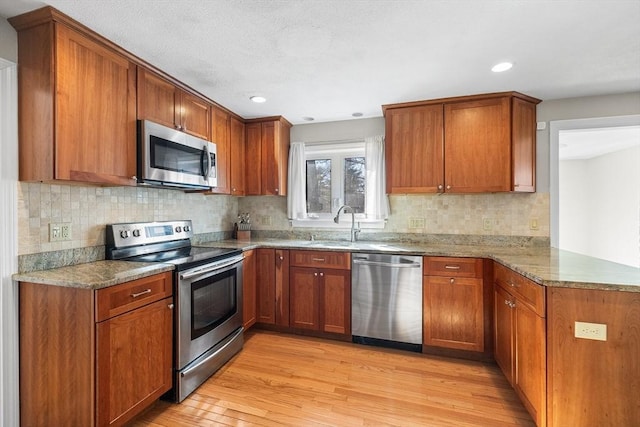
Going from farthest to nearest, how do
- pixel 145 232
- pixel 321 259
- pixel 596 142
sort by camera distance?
pixel 596 142, pixel 321 259, pixel 145 232

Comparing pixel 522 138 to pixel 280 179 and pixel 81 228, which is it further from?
pixel 81 228

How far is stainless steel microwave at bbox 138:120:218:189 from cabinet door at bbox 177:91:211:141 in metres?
0.11

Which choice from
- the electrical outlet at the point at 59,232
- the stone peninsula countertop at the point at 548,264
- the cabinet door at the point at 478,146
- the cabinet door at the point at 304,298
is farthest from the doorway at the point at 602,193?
the electrical outlet at the point at 59,232

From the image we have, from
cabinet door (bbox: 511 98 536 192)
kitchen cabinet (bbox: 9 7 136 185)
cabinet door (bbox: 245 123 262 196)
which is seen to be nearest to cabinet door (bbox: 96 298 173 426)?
kitchen cabinet (bbox: 9 7 136 185)

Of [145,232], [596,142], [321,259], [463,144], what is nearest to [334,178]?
[321,259]

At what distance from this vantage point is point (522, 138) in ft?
8.88

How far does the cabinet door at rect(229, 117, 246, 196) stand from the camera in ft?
10.5

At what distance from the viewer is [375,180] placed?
324cm

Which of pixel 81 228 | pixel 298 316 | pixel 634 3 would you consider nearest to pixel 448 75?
pixel 634 3

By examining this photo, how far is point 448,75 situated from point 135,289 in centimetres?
257

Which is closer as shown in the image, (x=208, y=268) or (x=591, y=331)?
(x=591, y=331)

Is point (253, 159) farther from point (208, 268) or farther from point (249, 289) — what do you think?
point (208, 268)

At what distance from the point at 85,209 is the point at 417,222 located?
9.36 feet

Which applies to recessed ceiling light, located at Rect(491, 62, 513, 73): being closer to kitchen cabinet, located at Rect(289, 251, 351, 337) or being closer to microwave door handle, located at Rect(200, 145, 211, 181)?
kitchen cabinet, located at Rect(289, 251, 351, 337)
